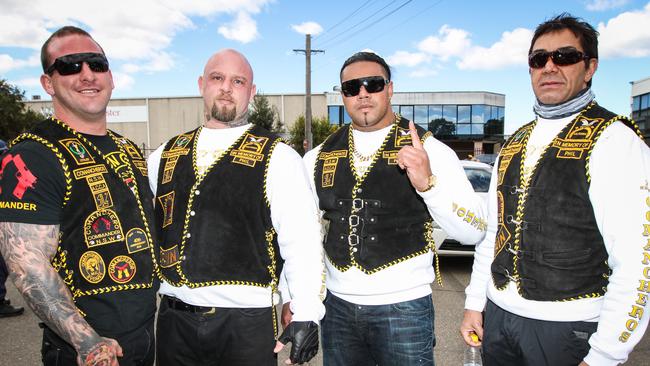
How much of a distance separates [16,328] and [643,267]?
18.9ft

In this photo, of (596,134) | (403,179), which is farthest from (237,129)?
(596,134)

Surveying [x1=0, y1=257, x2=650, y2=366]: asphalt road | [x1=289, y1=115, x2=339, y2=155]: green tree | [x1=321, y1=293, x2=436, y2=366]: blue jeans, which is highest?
[x1=289, y1=115, x2=339, y2=155]: green tree

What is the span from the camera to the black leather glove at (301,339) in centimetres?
209

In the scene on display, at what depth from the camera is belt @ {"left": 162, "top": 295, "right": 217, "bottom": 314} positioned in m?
2.24

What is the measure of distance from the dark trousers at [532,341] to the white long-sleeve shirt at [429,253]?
41cm

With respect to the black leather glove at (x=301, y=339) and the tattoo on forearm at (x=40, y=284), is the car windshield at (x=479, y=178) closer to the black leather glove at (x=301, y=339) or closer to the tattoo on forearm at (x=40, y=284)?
the black leather glove at (x=301, y=339)

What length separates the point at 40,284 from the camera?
185cm

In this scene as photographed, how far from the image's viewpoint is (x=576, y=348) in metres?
1.97

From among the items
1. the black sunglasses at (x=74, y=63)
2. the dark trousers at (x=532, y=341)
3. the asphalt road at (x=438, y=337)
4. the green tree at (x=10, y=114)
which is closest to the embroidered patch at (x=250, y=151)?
the black sunglasses at (x=74, y=63)

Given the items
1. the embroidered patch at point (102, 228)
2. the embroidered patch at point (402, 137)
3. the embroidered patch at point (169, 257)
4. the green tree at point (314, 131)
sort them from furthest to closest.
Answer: the green tree at point (314, 131), the embroidered patch at point (402, 137), the embroidered patch at point (169, 257), the embroidered patch at point (102, 228)

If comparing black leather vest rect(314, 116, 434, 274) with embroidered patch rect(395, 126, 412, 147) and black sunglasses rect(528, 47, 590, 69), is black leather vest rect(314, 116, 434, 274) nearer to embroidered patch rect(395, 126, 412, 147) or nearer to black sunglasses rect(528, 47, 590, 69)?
embroidered patch rect(395, 126, 412, 147)

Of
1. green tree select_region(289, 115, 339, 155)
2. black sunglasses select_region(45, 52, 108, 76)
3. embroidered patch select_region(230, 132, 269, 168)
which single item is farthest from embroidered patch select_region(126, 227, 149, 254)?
green tree select_region(289, 115, 339, 155)

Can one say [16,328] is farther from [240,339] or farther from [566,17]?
[566,17]

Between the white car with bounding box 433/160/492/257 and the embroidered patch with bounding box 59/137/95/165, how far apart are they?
4.75 metres
